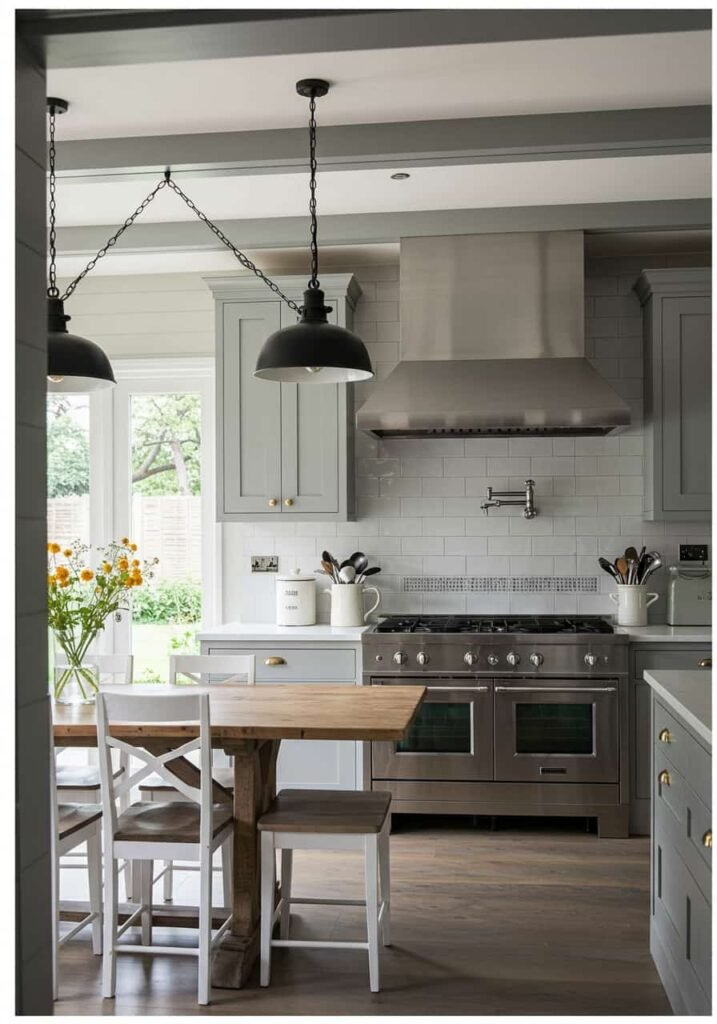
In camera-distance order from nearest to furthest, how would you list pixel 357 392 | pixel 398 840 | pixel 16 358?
pixel 16 358 < pixel 398 840 < pixel 357 392

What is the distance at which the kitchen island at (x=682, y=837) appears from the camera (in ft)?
8.09

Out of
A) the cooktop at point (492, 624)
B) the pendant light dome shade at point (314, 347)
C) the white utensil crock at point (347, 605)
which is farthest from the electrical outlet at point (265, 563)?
the pendant light dome shade at point (314, 347)

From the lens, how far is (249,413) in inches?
201

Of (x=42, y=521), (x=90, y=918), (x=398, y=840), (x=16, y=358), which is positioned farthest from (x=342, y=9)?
(x=398, y=840)

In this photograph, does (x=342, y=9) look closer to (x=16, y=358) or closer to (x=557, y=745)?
(x=16, y=358)

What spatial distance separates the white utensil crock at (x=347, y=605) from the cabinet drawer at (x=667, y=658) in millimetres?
1360

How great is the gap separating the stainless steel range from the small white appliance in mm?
507

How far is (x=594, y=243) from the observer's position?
4961 mm

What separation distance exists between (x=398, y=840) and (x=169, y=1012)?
5.95ft

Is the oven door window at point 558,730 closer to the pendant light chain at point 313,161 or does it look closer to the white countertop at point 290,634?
the white countertop at point 290,634

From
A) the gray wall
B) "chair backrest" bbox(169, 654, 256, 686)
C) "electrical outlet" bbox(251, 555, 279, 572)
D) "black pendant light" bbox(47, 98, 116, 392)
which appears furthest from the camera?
"electrical outlet" bbox(251, 555, 279, 572)

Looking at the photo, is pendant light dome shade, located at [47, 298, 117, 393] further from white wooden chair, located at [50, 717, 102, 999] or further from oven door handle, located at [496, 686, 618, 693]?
oven door handle, located at [496, 686, 618, 693]

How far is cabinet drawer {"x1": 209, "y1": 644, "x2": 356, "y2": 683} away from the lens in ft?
15.7

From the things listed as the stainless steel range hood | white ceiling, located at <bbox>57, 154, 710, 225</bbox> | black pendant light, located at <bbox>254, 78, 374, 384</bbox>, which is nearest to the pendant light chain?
black pendant light, located at <bbox>254, 78, 374, 384</bbox>
